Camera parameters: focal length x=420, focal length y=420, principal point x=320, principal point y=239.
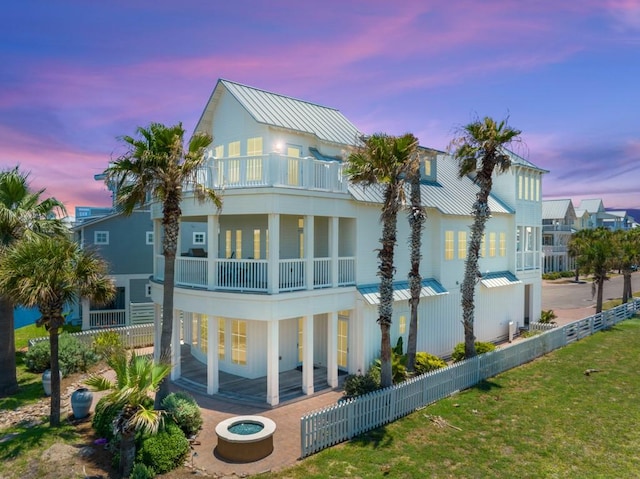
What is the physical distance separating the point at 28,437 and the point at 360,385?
991cm

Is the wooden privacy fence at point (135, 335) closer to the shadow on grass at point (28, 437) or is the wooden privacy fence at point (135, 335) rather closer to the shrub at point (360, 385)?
the shadow on grass at point (28, 437)

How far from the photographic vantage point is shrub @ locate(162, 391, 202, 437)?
1212cm

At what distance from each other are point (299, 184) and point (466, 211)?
10.5m

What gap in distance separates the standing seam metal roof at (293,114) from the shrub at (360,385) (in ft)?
33.9

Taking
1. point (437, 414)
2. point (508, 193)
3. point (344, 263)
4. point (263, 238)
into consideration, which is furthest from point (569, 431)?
point (508, 193)

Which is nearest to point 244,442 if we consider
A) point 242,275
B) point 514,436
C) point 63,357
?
point 242,275

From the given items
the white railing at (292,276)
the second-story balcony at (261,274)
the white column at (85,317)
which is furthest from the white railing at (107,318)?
the white railing at (292,276)

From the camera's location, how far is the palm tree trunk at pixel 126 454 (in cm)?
1003

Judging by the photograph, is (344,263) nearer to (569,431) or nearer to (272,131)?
(272,131)

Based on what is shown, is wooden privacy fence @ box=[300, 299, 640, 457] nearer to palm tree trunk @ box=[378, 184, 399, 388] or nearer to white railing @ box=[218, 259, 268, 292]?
palm tree trunk @ box=[378, 184, 399, 388]

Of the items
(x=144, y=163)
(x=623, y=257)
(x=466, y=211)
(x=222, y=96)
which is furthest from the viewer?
(x=623, y=257)

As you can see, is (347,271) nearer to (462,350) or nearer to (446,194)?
(462,350)

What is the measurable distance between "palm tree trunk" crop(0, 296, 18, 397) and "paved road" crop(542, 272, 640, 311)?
3619cm

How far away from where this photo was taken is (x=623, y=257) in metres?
31.3
